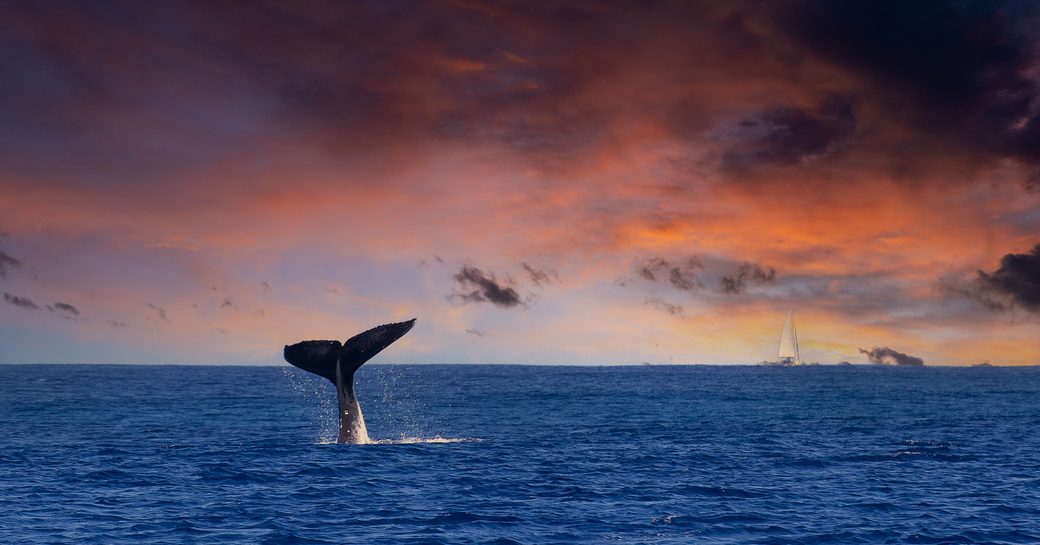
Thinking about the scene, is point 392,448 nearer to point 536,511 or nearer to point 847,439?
point 536,511

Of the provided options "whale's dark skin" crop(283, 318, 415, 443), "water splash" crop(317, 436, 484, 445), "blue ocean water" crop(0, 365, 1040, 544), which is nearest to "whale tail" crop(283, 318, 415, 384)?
"whale's dark skin" crop(283, 318, 415, 443)

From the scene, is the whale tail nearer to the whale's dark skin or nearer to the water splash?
the whale's dark skin

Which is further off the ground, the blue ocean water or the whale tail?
A: the whale tail

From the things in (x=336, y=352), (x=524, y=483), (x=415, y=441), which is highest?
(x=336, y=352)

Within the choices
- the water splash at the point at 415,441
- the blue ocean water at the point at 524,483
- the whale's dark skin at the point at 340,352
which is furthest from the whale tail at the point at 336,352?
the water splash at the point at 415,441

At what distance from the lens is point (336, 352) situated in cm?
3097

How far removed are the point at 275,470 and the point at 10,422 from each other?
37.1 metres

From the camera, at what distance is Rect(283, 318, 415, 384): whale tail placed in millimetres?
29906

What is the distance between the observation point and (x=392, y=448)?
38.5 meters

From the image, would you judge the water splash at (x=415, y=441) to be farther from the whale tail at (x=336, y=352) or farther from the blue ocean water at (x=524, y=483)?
the whale tail at (x=336, y=352)

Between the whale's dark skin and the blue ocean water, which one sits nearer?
the blue ocean water

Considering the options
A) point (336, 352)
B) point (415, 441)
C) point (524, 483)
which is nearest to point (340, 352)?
point (336, 352)

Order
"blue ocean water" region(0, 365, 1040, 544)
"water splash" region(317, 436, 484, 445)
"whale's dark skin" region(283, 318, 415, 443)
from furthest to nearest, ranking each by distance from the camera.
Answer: "water splash" region(317, 436, 484, 445) → "whale's dark skin" region(283, 318, 415, 443) → "blue ocean water" region(0, 365, 1040, 544)

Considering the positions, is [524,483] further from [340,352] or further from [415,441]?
[415,441]
